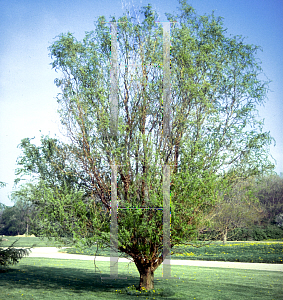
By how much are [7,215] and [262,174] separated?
95.8 feet

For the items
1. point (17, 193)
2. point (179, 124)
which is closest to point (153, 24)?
point (179, 124)

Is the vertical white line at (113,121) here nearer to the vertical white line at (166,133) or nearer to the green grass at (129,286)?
the vertical white line at (166,133)

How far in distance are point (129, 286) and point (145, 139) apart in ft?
14.1

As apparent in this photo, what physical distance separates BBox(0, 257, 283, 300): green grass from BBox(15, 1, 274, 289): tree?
940 mm

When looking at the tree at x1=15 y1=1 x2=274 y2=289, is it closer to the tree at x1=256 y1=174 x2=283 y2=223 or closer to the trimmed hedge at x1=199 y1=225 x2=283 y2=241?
the trimmed hedge at x1=199 y1=225 x2=283 y2=241

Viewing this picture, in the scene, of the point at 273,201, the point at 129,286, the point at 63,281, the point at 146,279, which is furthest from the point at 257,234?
the point at 146,279

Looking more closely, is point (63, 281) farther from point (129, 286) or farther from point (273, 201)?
point (273, 201)

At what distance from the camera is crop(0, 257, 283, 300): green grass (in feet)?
25.9

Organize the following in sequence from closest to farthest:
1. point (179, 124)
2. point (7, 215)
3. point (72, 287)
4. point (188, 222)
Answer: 1. point (188, 222)
2. point (179, 124)
3. point (72, 287)
4. point (7, 215)

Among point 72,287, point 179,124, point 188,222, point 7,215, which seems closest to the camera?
point 188,222

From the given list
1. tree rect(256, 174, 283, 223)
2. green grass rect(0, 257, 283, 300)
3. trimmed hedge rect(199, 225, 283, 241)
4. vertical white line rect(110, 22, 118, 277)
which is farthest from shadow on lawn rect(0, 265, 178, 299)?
tree rect(256, 174, 283, 223)

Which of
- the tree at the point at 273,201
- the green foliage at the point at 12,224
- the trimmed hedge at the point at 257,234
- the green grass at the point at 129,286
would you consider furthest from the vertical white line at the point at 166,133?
the tree at the point at 273,201

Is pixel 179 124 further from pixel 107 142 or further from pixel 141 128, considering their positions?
pixel 107 142

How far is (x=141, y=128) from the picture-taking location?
26.1 ft
